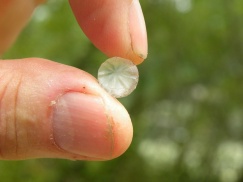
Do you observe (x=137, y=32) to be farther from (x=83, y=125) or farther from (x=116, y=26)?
(x=83, y=125)

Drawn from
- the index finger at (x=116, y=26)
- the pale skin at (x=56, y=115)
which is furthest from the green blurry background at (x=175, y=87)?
the pale skin at (x=56, y=115)

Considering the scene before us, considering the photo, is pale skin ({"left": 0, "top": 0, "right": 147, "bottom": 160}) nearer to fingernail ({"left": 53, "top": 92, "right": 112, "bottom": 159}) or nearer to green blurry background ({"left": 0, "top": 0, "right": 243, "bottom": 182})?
fingernail ({"left": 53, "top": 92, "right": 112, "bottom": 159})

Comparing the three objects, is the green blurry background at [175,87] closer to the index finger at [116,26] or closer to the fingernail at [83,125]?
the index finger at [116,26]

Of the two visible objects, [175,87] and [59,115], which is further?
[175,87]

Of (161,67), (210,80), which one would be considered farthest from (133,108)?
(210,80)

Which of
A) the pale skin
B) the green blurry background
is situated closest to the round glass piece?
the pale skin

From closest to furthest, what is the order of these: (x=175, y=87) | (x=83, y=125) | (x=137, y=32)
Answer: (x=83, y=125) < (x=137, y=32) < (x=175, y=87)

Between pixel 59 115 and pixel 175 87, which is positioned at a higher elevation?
pixel 59 115

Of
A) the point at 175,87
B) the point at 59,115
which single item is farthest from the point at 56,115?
the point at 175,87
